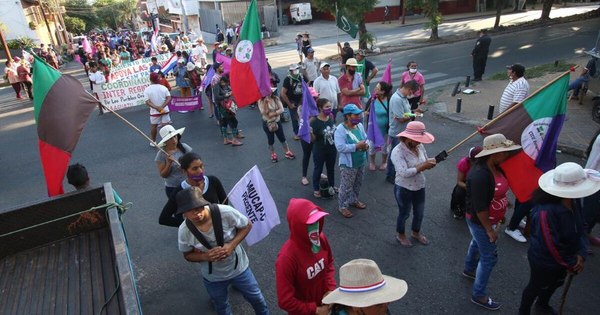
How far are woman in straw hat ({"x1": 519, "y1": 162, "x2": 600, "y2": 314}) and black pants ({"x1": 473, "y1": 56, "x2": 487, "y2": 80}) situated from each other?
35.8ft

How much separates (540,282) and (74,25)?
2541 inches

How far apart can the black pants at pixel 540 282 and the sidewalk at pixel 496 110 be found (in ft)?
16.1

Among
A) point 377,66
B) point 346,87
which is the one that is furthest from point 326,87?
point 377,66

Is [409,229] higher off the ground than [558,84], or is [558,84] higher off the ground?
[558,84]

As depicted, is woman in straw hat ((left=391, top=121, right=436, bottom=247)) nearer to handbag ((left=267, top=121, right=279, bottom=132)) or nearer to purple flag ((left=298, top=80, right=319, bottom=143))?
purple flag ((left=298, top=80, right=319, bottom=143))

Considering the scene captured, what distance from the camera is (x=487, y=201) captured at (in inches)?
138

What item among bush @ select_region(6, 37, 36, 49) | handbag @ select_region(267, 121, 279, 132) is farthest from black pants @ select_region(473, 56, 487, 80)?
bush @ select_region(6, 37, 36, 49)

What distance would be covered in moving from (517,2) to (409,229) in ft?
129

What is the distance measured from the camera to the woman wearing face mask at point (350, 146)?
17.0ft

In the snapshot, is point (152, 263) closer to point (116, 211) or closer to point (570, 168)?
point (116, 211)

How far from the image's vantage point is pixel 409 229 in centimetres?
539

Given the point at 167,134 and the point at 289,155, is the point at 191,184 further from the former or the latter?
the point at 289,155

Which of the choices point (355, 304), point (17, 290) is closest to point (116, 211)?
point (17, 290)

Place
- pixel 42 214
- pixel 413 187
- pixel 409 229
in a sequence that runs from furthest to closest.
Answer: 1. pixel 409 229
2. pixel 413 187
3. pixel 42 214
